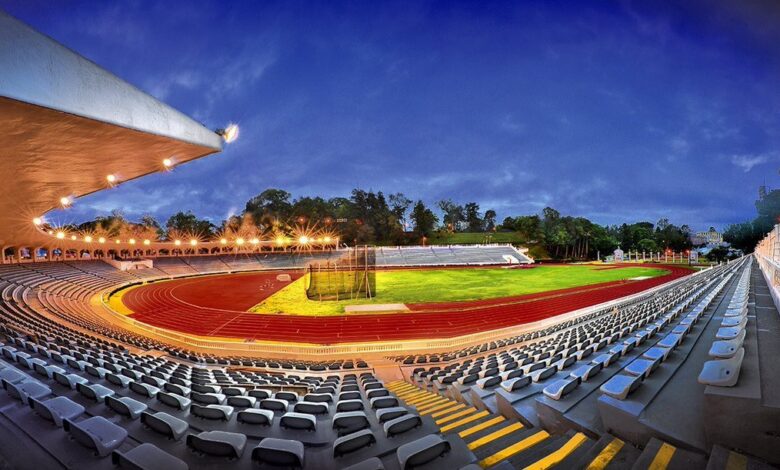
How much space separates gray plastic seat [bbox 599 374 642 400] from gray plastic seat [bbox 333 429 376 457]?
8.80ft

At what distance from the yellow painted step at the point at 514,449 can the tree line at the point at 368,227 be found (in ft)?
247

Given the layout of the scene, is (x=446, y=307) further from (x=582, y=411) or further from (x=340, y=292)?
(x=582, y=411)

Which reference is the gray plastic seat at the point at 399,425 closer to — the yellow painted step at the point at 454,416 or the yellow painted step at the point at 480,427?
the yellow painted step at the point at 480,427

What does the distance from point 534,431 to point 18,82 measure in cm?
621

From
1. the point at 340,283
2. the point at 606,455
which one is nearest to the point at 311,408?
the point at 606,455

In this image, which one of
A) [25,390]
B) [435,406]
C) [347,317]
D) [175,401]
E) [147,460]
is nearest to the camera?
[147,460]

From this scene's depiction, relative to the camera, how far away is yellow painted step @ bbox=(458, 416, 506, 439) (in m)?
4.54

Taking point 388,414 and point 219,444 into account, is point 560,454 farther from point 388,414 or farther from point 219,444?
point 219,444

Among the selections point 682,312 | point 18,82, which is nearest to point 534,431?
point 18,82

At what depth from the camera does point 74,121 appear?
313 centimetres

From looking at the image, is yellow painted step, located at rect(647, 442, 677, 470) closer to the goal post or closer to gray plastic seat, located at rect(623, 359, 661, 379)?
gray plastic seat, located at rect(623, 359, 661, 379)

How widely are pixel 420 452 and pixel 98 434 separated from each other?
11.0ft

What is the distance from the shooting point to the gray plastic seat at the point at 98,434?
329cm

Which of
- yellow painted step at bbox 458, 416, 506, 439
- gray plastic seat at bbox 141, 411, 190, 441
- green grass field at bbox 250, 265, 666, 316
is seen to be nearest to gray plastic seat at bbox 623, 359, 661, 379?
yellow painted step at bbox 458, 416, 506, 439
